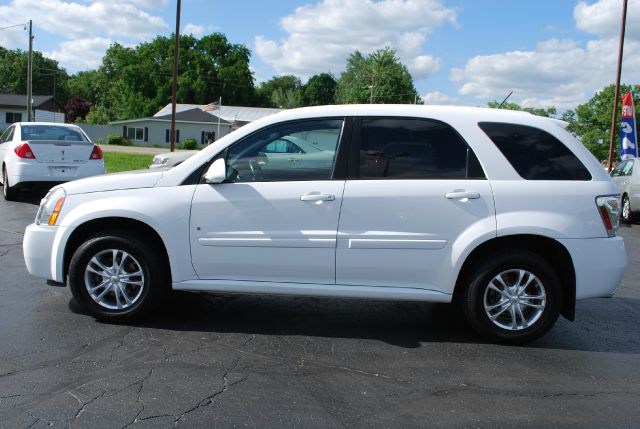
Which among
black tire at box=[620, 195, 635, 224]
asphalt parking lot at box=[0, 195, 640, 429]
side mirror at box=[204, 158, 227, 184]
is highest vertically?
side mirror at box=[204, 158, 227, 184]

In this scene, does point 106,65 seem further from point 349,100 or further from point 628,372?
point 628,372

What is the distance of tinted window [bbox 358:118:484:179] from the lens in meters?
4.67

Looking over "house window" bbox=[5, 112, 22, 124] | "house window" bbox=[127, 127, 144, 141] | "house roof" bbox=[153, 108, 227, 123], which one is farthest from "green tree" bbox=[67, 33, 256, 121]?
"house window" bbox=[5, 112, 22, 124]

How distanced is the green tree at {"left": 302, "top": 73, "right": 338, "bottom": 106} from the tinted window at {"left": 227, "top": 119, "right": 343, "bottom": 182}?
99.8 metres

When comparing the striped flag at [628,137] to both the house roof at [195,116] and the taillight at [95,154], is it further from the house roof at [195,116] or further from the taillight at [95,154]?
the house roof at [195,116]

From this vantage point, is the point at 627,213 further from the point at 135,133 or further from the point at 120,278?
the point at 135,133

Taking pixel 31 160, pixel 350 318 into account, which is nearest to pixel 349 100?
pixel 31 160

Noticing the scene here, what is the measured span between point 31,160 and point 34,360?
859 centimetres

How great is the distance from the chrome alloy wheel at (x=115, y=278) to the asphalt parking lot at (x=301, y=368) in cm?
Answer: 22

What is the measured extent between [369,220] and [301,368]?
121 cm

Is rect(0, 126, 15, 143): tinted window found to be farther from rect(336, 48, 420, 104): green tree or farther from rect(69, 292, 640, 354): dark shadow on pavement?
rect(336, 48, 420, 104): green tree

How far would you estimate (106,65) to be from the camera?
110688 mm

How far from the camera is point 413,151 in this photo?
4.73 meters

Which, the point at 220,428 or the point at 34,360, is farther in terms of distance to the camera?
the point at 34,360
